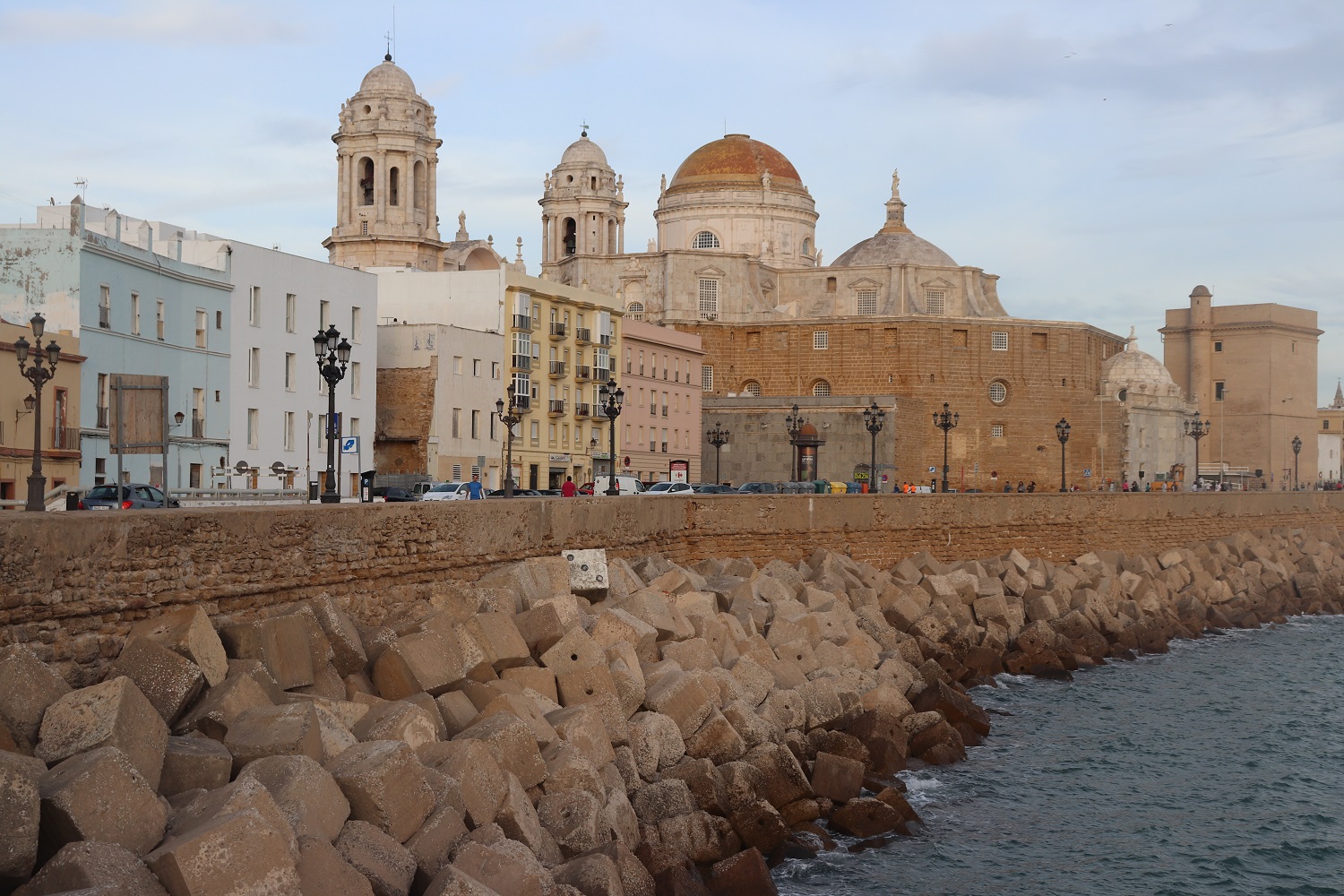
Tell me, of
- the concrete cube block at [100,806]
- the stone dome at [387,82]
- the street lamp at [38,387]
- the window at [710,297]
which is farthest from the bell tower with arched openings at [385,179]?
the concrete cube block at [100,806]

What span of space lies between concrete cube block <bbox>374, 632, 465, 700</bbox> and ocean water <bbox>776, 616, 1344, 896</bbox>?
349 centimetres

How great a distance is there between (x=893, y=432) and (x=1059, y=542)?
3556 centimetres

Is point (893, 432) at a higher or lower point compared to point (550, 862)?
higher

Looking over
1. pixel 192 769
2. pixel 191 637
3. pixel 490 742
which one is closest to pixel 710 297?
pixel 490 742

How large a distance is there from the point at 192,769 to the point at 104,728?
61 cm

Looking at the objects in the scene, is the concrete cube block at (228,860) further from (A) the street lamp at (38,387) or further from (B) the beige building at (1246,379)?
(B) the beige building at (1246,379)

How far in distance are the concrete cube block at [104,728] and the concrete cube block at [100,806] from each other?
1.31 ft

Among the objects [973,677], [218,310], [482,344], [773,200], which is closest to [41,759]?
[973,677]

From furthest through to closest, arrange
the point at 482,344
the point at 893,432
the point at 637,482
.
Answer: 1. the point at 893,432
2. the point at 482,344
3. the point at 637,482

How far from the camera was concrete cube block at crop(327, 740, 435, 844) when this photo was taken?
9500 mm

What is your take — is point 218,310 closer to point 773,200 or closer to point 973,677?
point 973,677

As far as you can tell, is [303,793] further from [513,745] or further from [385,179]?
[385,179]

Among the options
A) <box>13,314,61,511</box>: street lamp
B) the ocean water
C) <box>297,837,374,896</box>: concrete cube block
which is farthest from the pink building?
<box>297,837,374,896</box>: concrete cube block

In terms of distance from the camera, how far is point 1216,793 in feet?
59.1
